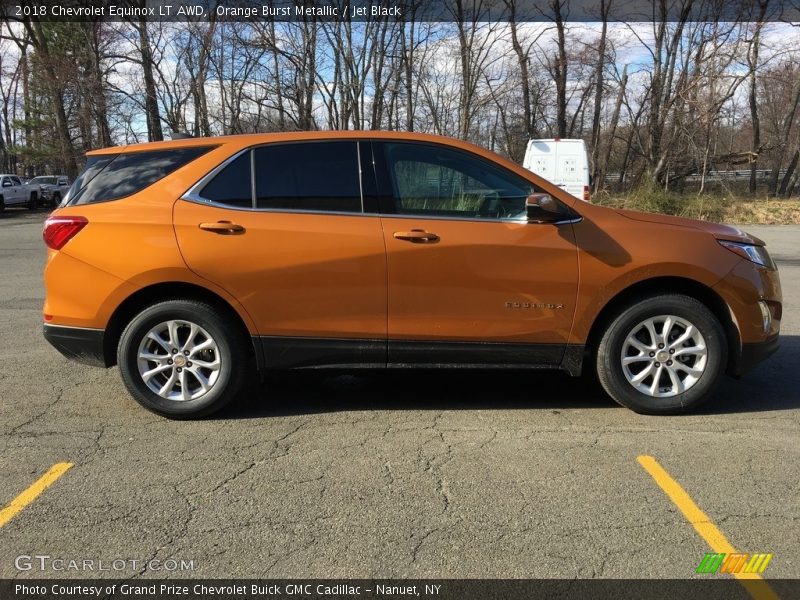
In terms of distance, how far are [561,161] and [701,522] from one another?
1306cm

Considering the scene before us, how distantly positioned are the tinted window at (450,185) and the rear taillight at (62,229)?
6.76ft

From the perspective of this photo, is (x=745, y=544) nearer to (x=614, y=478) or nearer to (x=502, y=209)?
(x=614, y=478)

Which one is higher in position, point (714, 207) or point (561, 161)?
point (561, 161)

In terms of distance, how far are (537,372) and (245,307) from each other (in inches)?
98.9

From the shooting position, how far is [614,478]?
3273 mm

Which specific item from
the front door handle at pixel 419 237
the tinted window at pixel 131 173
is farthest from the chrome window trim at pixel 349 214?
the tinted window at pixel 131 173

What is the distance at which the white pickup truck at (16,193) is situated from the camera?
27.7 meters

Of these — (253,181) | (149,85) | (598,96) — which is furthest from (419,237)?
(598,96)

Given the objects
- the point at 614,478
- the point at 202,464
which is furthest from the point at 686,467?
the point at 202,464

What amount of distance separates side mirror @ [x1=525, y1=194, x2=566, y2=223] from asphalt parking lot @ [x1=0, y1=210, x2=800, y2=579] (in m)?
1.33

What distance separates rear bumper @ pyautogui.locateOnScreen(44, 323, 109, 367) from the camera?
4.03m

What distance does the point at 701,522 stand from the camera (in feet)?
9.38

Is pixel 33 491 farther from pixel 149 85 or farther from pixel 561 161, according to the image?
pixel 149 85
